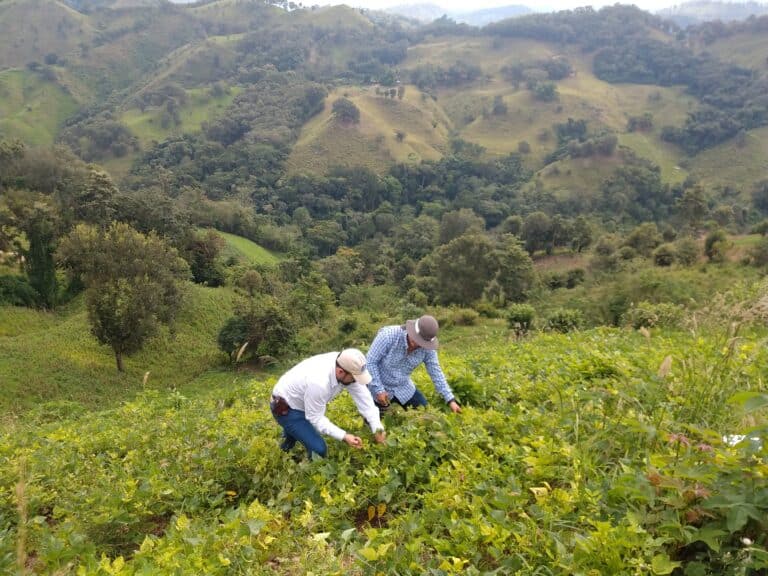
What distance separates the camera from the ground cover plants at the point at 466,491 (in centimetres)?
A: 265

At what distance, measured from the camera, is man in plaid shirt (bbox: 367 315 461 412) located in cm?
521

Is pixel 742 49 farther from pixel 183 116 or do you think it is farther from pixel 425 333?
pixel 425 333

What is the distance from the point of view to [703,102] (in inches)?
4218

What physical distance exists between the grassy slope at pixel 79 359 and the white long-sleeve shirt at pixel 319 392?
62.3 feet

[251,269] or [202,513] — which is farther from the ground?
[202,513]

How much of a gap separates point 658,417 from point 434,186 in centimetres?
8550

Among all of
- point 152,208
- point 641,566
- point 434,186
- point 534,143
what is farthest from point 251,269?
point 534,143

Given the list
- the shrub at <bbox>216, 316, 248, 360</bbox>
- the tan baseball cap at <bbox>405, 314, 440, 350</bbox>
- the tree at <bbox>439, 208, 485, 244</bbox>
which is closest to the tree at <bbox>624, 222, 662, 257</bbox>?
the tree at <bbox>439, 208, 485, 244</bbox>

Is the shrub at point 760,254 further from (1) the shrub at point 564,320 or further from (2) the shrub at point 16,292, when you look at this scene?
(2) the shrub at point 16,292

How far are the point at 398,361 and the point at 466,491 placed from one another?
1.86 m

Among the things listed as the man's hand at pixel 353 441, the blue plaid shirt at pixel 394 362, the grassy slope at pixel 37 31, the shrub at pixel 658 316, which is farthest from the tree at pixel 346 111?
the man's hand at pixel 353 441

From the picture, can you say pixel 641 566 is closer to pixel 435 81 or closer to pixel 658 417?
pixel 658 417

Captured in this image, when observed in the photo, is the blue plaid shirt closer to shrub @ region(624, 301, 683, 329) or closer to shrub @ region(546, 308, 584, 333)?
shrub @ region(624, 301, 683, 329)

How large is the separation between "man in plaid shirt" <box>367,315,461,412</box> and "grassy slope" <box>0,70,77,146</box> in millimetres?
112872
